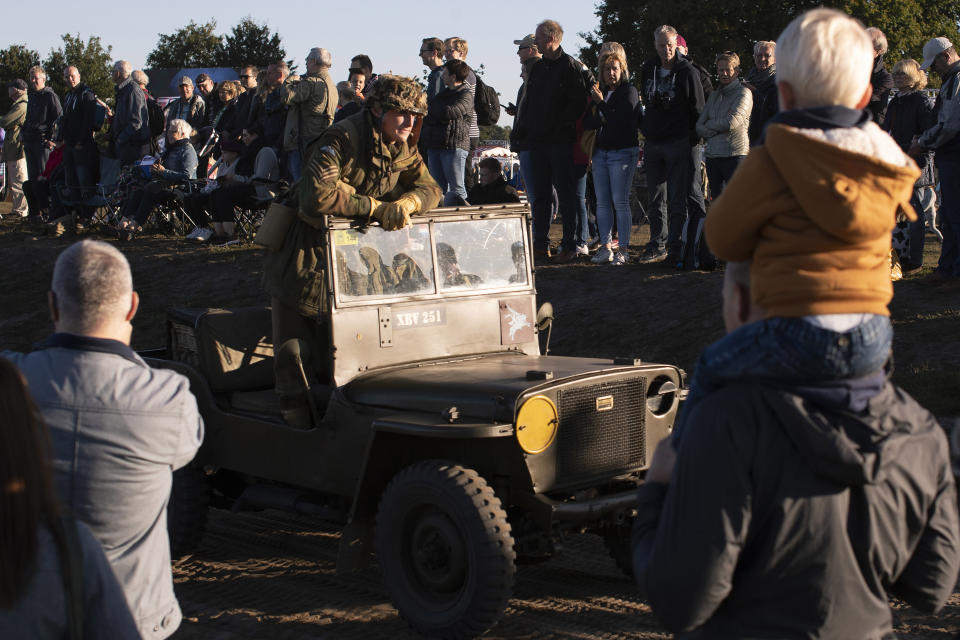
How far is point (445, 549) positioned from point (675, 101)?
22.1 feet

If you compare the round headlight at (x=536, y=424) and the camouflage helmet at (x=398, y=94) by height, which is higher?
the camouflage helmet at (x=398, y=94)

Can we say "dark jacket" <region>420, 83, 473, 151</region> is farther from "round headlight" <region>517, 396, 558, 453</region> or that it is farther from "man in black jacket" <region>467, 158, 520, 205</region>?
"round headlight" <region>517, 396, 558, 453</region>

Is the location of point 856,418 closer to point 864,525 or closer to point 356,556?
point 864,525

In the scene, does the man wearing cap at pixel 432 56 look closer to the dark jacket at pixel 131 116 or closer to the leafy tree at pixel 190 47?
the dark jacket at pixel 131 116

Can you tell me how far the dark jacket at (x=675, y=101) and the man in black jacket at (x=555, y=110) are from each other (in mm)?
755

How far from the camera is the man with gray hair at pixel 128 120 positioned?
1582 cm

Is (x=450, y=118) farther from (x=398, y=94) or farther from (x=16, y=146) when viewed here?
(x=16, y=146)

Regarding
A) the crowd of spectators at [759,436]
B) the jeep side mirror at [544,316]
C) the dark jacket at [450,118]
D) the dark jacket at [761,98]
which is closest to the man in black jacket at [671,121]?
the dark jacket at [761,98]

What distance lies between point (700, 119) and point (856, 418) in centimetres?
855

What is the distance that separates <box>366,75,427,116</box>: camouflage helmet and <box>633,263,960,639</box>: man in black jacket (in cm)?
374

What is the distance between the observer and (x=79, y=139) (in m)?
16.2

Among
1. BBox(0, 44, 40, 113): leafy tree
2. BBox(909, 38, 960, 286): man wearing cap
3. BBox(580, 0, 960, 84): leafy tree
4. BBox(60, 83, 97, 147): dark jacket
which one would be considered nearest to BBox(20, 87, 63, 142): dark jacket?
BBox(60, 83, 97, 147): dark jacket

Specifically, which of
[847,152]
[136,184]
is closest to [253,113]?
[136,184]

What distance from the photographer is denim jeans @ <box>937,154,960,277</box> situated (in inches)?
366
